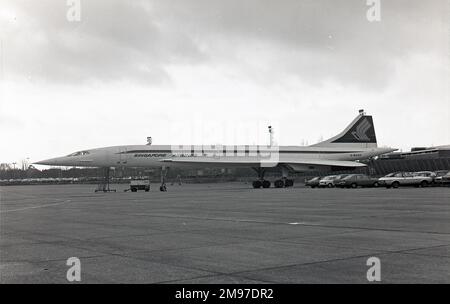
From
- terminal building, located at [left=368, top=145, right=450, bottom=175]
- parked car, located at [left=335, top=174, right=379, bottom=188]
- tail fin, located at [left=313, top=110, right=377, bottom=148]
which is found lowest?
parked car, located at [left=335, top=174, right=379, bottom=188]

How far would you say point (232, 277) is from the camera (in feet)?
21.5

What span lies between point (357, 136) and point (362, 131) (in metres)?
1.01

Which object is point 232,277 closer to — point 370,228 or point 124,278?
point 124,278

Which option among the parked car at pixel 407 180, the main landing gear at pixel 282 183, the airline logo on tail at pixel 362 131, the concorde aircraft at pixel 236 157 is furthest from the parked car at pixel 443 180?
the airline logo on tail at pixel 362 131

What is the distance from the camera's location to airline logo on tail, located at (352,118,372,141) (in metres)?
64.9

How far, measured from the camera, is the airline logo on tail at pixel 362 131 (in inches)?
2555

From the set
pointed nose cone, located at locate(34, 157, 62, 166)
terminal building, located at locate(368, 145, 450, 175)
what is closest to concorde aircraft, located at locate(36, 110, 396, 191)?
pointed nose cone, located at locate(34, 157, 62, 166)

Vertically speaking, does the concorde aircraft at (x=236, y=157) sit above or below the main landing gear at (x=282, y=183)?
above

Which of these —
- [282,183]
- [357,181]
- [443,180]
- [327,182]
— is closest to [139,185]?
[282,183]

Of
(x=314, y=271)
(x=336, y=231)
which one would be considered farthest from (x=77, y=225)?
(x=314, y=271)

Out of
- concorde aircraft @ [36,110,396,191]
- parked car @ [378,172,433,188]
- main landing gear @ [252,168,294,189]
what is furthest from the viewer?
main landing gear @ [252,168,294,189]

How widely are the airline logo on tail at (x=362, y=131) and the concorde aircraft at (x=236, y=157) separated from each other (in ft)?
3.62

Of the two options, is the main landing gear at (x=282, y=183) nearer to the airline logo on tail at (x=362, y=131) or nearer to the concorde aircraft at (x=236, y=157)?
the concorde aircraft at (x=236, y=157)

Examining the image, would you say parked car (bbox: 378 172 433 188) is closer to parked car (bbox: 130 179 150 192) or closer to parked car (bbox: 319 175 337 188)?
parked car (bbox: 319 175 337 188)
